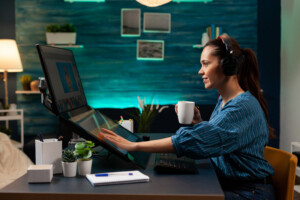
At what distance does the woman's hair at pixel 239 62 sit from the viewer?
4.35 ft

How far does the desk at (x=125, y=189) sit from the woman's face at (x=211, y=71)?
0.41m

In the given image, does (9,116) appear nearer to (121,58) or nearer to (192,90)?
(121,58)

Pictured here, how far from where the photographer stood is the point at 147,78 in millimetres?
4855

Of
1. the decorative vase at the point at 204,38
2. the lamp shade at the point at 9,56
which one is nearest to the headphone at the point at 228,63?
the decorative vase at the point at 204,38

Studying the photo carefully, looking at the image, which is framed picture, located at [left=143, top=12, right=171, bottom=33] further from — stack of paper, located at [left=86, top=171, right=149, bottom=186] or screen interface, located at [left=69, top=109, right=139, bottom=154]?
stack of paper, located at [left=86, top=171, right=149, bottom=186]

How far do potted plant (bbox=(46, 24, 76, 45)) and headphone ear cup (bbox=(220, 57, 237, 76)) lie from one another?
3.59m

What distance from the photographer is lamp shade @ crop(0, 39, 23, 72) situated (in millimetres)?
4383

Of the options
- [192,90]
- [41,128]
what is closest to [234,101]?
[192,90]

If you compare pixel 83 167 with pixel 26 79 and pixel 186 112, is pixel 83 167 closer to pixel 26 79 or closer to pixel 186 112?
pixel 186 112

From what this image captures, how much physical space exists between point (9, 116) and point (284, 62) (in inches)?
140

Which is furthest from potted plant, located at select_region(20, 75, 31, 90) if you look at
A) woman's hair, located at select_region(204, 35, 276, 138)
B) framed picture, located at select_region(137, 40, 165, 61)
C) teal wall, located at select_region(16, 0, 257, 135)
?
woman's hair, located at select_region(204, 35, 276, 138)

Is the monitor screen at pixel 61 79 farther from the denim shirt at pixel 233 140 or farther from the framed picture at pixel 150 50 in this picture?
the framed picture at pixel 150 50

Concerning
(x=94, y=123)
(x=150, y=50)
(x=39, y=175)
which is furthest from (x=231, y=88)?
(x=150, y=50)

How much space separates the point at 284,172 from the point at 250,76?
0.40 m
